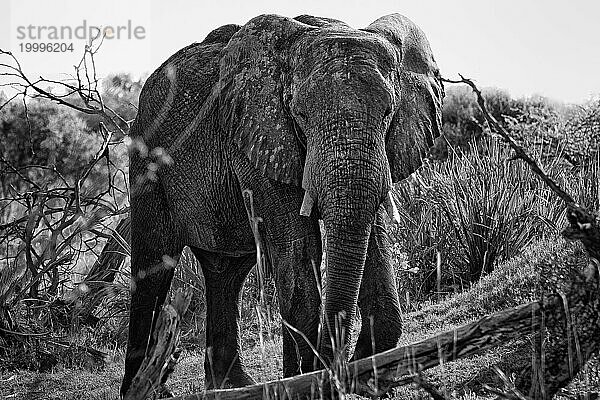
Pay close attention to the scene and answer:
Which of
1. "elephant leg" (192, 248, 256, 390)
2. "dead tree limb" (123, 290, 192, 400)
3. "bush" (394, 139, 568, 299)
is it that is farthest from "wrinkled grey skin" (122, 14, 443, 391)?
"bush" (394, 139, 568, 299)

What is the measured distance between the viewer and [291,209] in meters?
5.66

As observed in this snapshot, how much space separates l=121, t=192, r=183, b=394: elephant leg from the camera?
23.3 ft

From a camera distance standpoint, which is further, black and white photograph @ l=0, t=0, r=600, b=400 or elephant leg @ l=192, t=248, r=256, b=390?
elephant leg @ l=192, t=248, r=256, b=390

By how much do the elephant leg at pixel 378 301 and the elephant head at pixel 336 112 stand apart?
315 mm

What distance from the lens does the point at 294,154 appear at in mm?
5531

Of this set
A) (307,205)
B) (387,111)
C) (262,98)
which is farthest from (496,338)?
(262,98)

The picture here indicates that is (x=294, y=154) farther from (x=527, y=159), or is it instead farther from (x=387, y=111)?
(x=527, y=159)

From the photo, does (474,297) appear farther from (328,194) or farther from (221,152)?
(328,194)

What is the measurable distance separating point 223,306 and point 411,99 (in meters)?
2.66

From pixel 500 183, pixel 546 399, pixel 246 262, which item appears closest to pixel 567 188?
pixel 500 183

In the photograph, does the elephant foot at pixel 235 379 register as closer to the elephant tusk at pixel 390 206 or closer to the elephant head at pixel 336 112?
the elephant head at pixel 336 112

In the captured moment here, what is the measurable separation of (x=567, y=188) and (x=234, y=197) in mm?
6244

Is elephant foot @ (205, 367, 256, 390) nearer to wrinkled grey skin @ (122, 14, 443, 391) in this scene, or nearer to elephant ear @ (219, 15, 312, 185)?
wrinkled grey skin @ (122, 14, 443, 391)

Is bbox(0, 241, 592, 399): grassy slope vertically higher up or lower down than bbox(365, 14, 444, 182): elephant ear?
lower down
